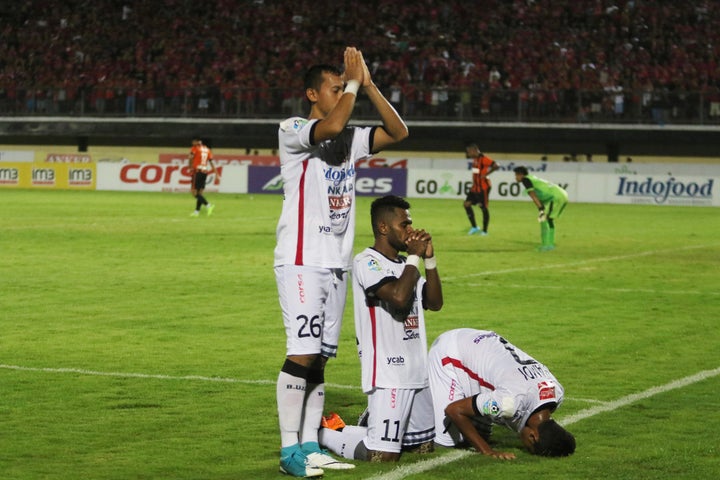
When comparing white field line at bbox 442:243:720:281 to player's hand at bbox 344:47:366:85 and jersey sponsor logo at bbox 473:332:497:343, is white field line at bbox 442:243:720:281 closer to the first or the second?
jersey sponsor logo at bbox 473:332:497:343

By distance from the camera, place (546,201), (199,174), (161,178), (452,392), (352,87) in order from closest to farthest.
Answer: (352,87)
(452,392)
(546,201)
(199,174)
(161,178)

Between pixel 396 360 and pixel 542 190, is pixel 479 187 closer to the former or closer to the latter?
pixel 542 190

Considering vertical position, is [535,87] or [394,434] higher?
[535,87]

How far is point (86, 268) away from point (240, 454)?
12339 millimetres

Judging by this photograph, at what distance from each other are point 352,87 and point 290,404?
174 centimetres

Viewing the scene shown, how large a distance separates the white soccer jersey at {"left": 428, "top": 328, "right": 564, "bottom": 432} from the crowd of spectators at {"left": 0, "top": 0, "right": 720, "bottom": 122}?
39.1 meters

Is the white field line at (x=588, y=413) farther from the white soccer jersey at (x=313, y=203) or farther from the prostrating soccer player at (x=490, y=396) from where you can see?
the white soccer jersey at (x=313, y=203)

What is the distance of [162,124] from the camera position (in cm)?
5138

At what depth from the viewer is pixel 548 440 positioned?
6.96m

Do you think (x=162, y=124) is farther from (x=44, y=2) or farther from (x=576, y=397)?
(x=576, y=397)

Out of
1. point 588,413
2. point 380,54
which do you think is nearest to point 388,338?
point 588,413

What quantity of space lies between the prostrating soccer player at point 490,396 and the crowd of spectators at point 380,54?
39186mm

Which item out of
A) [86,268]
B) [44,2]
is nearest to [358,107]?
[44,2]

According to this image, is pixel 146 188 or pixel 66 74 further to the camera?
pixel 66 74
